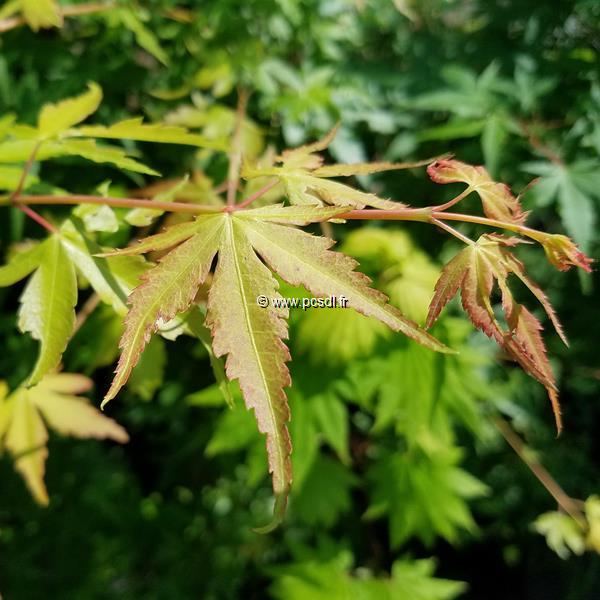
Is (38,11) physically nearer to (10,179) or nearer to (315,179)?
(10,179)

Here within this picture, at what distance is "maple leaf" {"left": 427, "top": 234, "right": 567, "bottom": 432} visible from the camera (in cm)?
55

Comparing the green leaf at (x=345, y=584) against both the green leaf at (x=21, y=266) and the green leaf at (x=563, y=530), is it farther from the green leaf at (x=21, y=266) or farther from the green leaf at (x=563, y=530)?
the green leaf at (x=21, y=266)

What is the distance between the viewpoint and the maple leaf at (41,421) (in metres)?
0.90

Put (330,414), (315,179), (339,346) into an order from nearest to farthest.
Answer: (315,179)
(339,346)
(330,414)

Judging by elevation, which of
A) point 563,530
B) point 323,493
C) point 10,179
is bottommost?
point 323,493

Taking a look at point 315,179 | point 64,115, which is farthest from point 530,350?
point 64,115

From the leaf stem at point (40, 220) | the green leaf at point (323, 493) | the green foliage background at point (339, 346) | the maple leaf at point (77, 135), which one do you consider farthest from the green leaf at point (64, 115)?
the green leaf at point (323, 493)

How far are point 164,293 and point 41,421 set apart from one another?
1.62ft

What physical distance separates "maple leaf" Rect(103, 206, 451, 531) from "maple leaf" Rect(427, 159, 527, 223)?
0.43 ft

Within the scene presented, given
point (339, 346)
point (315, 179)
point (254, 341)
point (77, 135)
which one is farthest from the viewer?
point (339, 346)

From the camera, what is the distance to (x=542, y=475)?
1.53 meters

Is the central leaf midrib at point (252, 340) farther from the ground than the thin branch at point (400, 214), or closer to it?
closer to it

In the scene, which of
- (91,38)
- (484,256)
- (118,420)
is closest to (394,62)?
(91,38)

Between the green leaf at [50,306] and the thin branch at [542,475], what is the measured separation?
1128mm
